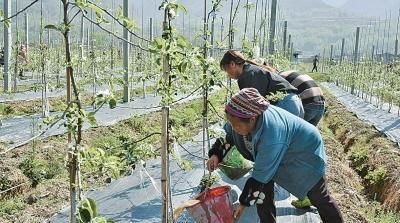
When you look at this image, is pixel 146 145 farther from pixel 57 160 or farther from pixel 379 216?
pixel 57 160

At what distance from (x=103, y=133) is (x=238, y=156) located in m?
4.13

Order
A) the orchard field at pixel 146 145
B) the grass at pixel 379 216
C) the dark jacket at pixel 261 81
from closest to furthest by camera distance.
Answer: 1. the orchard field at pixel 146 145
2. the dark jacket at pixel 261 81
3. the grass at pixel 379 216

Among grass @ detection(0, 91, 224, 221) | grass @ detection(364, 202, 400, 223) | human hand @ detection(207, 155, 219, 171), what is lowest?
grass @ detection(364, 202, 400, 223)

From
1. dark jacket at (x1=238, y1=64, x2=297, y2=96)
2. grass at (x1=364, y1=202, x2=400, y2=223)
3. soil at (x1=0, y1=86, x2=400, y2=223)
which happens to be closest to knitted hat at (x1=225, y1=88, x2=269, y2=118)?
dark jacket at (x1=238, y1=64, x2=297, y2=96)

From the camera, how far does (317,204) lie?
10.8 feet

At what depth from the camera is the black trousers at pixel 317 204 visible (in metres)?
3.15

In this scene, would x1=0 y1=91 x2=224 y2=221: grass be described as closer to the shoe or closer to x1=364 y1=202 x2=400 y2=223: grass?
the shoe

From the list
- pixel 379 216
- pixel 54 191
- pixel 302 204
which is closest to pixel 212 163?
pixel 302 204

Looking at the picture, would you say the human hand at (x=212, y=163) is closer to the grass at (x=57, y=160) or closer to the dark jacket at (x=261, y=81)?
the grass at (x=57, y=160)

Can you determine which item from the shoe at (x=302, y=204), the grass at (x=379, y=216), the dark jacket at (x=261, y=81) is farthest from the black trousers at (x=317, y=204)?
the grass at (x=379, y=216)

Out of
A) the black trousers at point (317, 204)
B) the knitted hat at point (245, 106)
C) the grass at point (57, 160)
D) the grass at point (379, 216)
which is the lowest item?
the grass at point (379, 216)

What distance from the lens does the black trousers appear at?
10.3 feet

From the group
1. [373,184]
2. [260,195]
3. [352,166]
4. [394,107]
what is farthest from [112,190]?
[394,107]

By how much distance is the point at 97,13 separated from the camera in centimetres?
190
